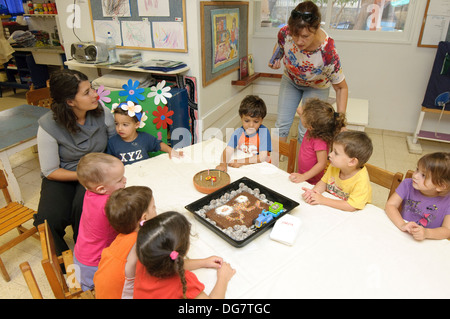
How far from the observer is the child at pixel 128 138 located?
74.6 inches

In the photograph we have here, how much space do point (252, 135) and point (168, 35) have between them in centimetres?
141

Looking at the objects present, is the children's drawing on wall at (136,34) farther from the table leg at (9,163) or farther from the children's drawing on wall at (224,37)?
the table leg at (9,163)

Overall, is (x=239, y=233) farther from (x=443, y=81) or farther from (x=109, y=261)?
(x=443, y=81)

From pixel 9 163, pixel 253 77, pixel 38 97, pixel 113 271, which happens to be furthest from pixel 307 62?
pixel 38 97

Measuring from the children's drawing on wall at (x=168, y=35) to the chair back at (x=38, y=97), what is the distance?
1.20 meters

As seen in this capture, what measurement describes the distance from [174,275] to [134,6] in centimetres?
255

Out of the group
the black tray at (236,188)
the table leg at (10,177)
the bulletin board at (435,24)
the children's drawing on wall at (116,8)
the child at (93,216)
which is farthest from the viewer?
the bulletin board at (435,24)

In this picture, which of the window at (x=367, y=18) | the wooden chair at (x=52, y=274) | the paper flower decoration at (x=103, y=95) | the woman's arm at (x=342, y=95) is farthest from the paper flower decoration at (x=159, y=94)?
the window at (x=367, y=18)

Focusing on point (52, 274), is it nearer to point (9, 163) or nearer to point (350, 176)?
point (350, 176)

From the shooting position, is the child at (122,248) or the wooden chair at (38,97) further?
the wooden chair at (38,97)

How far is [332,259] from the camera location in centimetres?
105

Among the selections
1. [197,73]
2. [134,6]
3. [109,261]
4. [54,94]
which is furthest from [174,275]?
[134,6]

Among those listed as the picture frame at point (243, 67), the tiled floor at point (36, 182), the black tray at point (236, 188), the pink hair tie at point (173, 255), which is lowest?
the tiled floor at point (36, 182)
